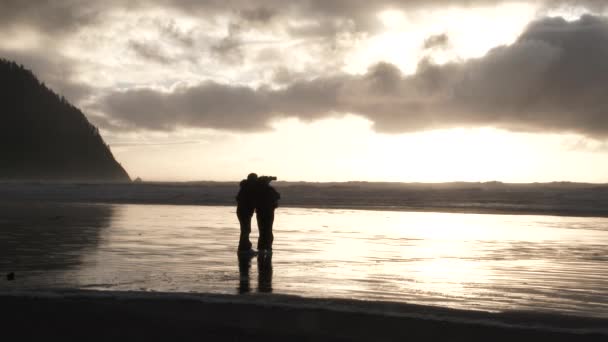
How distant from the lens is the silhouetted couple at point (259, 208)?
1588 centimetres

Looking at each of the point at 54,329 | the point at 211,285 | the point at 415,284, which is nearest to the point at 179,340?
the point at 54,329

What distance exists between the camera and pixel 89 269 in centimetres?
1234

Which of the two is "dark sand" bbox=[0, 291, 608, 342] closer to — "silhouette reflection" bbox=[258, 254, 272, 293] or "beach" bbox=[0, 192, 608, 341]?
"beach" bbox=[0, 192, 608, 341]

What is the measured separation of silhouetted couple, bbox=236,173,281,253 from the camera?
52.1 ft

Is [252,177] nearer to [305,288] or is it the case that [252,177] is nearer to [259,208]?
[259,208]

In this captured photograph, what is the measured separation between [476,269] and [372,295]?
402cm

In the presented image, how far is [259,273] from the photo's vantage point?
12180mm

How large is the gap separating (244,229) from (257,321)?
Answer: 26.0 ft

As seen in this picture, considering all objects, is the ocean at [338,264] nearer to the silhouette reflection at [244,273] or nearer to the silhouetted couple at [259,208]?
the silhouette reflection at [244,273]

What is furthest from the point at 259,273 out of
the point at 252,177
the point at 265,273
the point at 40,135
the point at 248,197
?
the point at 40,135

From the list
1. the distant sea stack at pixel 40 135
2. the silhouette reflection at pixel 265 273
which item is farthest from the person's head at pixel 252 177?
the distant sea stack at pixel 40 135

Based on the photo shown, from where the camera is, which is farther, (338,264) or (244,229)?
(244,229)

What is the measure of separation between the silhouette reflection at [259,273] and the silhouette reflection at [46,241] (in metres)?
3.44

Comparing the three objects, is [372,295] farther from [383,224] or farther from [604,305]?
[383,224]
